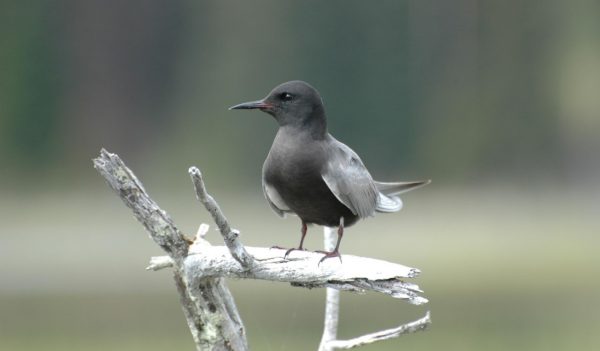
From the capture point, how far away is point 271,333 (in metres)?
17.2

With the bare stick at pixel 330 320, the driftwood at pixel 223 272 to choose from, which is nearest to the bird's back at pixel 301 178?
the bare stick at pixel 330 320

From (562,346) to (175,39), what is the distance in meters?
24.4

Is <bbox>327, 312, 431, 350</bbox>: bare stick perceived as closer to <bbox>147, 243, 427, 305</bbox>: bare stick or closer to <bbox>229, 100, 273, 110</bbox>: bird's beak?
<bbox>147, 243, 427, 305</bbox>: bare stick

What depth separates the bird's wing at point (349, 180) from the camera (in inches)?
307

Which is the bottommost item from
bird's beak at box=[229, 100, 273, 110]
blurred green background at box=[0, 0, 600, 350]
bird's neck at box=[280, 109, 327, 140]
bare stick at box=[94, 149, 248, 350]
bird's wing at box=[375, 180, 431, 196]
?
bare stick at box=[94, 149, 248, 350]

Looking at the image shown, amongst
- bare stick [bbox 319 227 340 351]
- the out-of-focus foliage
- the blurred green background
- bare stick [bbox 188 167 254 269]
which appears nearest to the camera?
bare stick [bbox 188 167 254 269]

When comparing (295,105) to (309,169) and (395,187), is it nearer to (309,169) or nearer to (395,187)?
(309,169)

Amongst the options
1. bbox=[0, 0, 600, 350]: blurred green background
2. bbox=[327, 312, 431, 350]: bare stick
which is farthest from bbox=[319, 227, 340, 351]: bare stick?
bbox=[0, 0, 600, 350]: blurred green background

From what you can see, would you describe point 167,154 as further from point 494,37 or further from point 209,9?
point 494,37

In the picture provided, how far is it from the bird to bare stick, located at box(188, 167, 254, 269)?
4.76ft

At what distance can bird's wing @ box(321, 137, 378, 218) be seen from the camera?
7800mm

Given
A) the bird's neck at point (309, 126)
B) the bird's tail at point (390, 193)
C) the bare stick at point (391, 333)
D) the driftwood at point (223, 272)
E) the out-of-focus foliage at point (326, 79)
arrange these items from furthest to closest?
1. the out-of-focus foliage at point (326, 79)
2. the bird's tail at point (390, 193)
3. the bird's neck at point (309, 126)
4. the driftwood at point (223, 272)
5. the bare stick at point (391, 333)

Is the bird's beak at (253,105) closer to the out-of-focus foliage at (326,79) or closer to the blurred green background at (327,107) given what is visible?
the blurred green background at (327,107)

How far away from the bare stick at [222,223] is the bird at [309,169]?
1.45m
